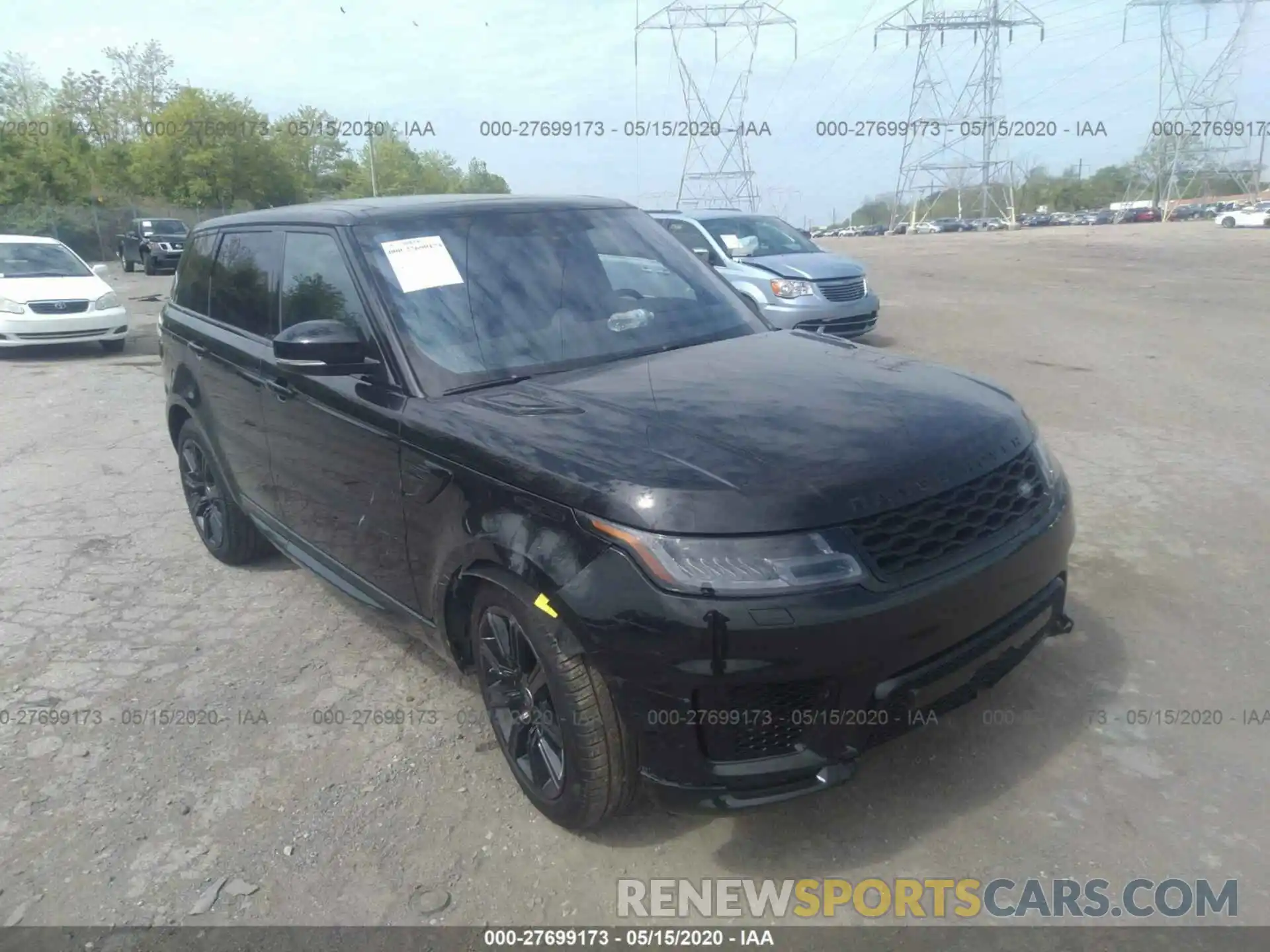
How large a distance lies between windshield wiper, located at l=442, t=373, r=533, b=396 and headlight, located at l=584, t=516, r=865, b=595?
0.99 m

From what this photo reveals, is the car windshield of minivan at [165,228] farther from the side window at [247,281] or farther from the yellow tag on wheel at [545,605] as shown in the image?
the yellow tag on wheel at [545,605]

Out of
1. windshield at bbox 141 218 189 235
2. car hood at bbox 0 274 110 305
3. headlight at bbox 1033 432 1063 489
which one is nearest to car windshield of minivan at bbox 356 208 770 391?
headlight at bbox 1033 432 1063 489

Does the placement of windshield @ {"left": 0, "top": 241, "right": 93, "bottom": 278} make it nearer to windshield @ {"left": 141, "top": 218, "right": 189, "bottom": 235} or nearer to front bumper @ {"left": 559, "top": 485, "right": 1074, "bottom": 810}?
front bumper @ {"left": 559, "top": 485, "right": 1074, "bottom": 810}

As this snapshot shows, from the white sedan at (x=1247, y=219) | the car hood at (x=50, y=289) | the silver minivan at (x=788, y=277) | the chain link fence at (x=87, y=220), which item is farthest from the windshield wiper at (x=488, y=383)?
the white sedan at (x=1247, y=219)

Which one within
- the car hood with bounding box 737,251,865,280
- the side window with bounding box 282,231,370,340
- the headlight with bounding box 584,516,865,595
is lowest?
the headlight with bounding box 584,516,865,595

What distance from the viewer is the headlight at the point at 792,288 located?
10.7m

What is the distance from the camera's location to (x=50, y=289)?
41.9 feet

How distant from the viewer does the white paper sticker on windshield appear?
132 inches

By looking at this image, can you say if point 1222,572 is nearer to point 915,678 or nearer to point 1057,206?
point 915,678

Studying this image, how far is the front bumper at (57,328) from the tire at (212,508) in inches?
350

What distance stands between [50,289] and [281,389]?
11.2m

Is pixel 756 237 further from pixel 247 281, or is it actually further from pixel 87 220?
pixel 87 220

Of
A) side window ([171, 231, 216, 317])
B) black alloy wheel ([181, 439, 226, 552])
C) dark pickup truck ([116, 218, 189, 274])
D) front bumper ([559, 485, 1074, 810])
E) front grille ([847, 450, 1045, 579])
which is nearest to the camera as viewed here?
front bumper ([559, 485, 1074, 810])
